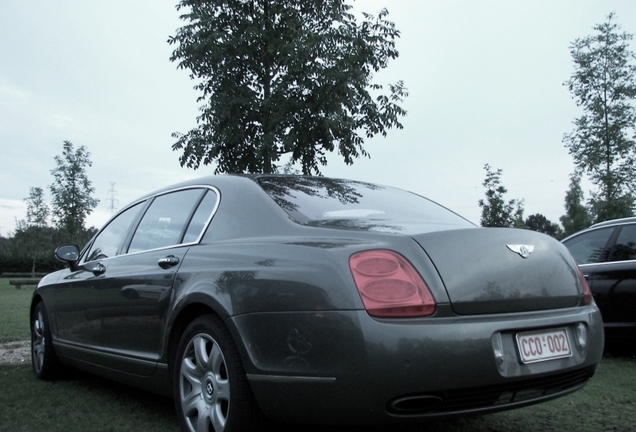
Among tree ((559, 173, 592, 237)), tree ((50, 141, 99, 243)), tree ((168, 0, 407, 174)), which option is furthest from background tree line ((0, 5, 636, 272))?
tree ((559, 173, 592, 237))

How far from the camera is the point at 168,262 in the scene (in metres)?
3.54

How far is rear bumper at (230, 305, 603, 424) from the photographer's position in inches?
96.5

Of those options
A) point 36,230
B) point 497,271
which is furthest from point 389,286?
point 36,230

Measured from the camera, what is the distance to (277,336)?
2.70m

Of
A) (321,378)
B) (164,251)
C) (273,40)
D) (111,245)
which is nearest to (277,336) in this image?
(321,378)

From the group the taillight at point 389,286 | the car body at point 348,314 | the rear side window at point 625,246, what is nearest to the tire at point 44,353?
the car body at point 348,314

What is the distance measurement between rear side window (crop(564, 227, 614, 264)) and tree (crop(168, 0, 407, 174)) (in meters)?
4.48

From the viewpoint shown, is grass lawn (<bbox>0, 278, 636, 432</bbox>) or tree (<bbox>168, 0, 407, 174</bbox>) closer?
grass lawn (<bbox>0, 278, 636, 432</bbox>)

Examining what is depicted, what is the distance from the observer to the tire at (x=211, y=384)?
9.30 ft

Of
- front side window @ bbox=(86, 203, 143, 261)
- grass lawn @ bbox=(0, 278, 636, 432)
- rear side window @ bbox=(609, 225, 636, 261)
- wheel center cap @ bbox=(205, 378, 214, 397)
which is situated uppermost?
front side window @ bbox=(86, 203, 143, 261)

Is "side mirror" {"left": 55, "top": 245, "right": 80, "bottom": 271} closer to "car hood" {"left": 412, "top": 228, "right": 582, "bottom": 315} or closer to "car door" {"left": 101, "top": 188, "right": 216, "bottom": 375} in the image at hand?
"car door" {"left": 101, "top": 188, "right": 216, "bottom": 375}

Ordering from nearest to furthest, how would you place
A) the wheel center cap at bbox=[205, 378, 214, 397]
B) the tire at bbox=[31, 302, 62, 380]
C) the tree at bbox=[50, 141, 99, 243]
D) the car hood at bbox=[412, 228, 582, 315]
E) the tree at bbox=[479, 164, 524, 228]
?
the car hood at bbox=[412, 228, 582, 315] → the wheel center cap at bbox=[205, 378, 214, 397] → the tire at bbox=[31, 302, 62, 380] → the tree at bbox=[479, 164, 524, 228] → the tree at bbox=[50, 141, 99, 243]

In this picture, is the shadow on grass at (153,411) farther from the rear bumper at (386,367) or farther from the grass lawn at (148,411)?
the rear bumper at (386,367)

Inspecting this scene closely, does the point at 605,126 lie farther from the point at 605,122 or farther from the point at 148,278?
the point at 148,278
